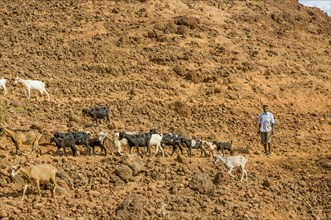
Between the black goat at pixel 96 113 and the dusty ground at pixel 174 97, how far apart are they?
0.94ft

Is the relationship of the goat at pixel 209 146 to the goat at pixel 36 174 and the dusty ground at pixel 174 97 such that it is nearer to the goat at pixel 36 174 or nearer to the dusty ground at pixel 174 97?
the dusty ground at pixel 174 97

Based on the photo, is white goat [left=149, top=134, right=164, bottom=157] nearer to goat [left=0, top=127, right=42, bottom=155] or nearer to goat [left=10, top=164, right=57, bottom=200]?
goat [left=0, top=127, right=42, bottom=155]

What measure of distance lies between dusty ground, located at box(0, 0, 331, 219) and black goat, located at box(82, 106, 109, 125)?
0.29m

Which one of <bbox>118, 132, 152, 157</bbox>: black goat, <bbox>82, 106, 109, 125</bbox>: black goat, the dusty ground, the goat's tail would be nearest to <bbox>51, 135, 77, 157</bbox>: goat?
the dusty ground

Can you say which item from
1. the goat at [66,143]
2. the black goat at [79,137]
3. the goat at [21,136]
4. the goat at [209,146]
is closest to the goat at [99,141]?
the black goat at [79,137]

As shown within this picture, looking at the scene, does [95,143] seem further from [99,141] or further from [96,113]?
[96,113]

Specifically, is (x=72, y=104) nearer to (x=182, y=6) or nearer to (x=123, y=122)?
(x=123, y=122)

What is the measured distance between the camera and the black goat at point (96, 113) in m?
16.4

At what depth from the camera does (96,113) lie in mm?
16438

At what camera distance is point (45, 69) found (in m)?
20.5

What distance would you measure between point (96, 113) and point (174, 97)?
461 cm

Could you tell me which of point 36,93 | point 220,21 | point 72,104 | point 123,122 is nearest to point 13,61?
point 36,93

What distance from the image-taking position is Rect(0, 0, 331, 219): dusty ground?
36.5ft

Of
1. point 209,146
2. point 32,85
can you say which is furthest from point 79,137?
point 32,85
